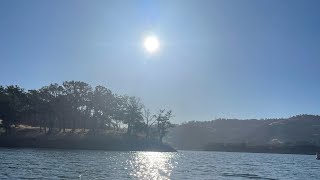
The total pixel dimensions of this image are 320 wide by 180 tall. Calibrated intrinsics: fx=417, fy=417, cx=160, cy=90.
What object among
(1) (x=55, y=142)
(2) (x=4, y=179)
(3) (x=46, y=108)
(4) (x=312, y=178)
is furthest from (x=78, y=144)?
(2) (x=4, y=179)

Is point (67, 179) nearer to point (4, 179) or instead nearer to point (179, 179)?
point (4, 179)

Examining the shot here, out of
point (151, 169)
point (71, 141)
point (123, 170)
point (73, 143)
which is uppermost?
point (71, 141)

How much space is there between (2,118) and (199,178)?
146m

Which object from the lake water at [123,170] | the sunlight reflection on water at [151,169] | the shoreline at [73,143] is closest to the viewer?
the lake water at [123,170]

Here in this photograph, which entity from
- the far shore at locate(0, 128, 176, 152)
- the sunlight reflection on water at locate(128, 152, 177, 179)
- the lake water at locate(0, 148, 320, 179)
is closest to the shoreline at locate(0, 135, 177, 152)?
the far shore at locate(0, 128, 176, 152)

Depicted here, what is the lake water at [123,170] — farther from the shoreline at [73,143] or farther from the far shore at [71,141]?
the far shore at [71,141]

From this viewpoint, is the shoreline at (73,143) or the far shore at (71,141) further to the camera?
the far shore at (71,141)

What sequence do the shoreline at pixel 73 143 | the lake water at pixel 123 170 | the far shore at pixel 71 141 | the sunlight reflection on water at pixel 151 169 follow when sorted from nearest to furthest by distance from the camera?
the lake water at pixel 123 170
the sunlight reflection on water at pixel 151 169
the shoreline at pixel 73 143
the far shore at pixel 71 141

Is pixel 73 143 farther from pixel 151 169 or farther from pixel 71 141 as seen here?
pixel 151 169

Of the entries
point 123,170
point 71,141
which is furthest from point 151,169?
point 71,141

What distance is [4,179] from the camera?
5269 centimetres

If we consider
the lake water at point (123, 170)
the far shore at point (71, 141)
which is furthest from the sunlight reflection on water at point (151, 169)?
the far shore at point (71, 141)

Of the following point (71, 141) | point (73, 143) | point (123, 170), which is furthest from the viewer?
point (71, 141)

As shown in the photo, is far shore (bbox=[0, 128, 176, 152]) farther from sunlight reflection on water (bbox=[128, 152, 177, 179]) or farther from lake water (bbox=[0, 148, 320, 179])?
sunlight reflection on water (bbox=[128, 152, 177, 179])
